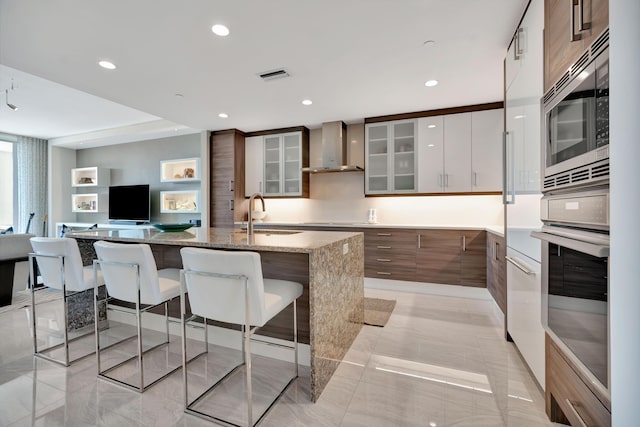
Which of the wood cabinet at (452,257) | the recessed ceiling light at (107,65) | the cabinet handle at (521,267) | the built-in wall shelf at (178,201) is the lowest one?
the wood cabinet at (452,257)

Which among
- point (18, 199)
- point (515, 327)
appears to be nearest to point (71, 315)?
point (515, 327)

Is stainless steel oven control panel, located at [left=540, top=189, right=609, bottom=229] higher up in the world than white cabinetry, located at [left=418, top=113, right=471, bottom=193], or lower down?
lower down

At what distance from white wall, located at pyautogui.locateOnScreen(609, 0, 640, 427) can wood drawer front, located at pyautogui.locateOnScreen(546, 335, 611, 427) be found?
17 cm

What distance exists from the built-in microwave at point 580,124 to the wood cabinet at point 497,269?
4.48 feet

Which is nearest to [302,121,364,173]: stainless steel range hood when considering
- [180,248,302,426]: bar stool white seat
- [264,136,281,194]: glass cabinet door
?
[264,136,281,194]: glass cabinet door

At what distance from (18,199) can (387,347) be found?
8077mm

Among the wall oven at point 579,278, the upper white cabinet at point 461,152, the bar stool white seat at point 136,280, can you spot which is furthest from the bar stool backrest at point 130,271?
the upper white cabinet at point 461,152

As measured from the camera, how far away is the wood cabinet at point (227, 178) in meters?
4.88

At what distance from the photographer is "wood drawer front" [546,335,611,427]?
987mm

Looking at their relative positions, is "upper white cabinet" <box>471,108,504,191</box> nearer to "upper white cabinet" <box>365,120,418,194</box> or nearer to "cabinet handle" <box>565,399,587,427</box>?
"upper white cabinet" <box>365,120,418,194</box>

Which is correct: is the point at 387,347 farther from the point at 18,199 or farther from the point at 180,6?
the point at 18,199

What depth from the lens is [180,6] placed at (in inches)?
75.8

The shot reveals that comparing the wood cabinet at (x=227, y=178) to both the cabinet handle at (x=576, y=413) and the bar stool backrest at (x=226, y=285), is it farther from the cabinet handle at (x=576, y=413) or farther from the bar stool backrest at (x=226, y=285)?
the cabinet handle at (x=576, y=413)

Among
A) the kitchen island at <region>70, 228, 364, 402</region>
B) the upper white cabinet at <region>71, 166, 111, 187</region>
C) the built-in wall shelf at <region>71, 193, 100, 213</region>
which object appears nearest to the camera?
the kitchen island at <region>70, 228, 364, 402</region>
